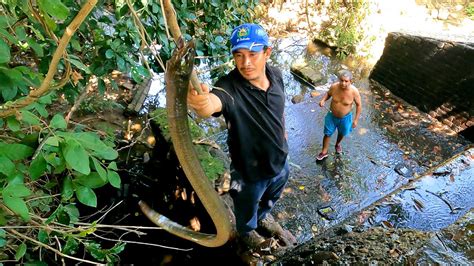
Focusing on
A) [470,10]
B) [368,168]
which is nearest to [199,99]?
[368,168]

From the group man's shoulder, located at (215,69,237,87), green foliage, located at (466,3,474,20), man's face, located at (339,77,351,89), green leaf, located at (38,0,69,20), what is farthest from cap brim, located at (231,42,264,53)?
green foliage, located at (466,3,474,20)

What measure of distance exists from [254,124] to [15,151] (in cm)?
143

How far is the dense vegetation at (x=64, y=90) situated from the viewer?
1501mm

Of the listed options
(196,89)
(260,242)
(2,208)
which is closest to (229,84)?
(196,89)

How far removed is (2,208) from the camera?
1863 mm

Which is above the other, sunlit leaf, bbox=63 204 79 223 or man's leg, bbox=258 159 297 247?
sunlit leaf, bbox=63 204 79 223

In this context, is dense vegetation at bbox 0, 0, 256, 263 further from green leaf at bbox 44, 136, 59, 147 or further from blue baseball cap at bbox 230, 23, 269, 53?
blue baseball cap at bbox 230, 23, 269, 53

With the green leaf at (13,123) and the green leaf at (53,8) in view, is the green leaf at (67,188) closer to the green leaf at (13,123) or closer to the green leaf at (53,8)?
the green leaf at (13,123)

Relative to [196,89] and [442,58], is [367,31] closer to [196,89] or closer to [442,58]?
[442,58]

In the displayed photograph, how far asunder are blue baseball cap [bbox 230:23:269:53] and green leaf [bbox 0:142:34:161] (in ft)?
4.23

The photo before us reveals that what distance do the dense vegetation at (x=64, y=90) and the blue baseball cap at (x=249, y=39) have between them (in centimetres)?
52

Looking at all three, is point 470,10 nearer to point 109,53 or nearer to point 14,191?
point 109,53

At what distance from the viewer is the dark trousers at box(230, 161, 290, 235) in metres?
2.87

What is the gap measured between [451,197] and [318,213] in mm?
1246
